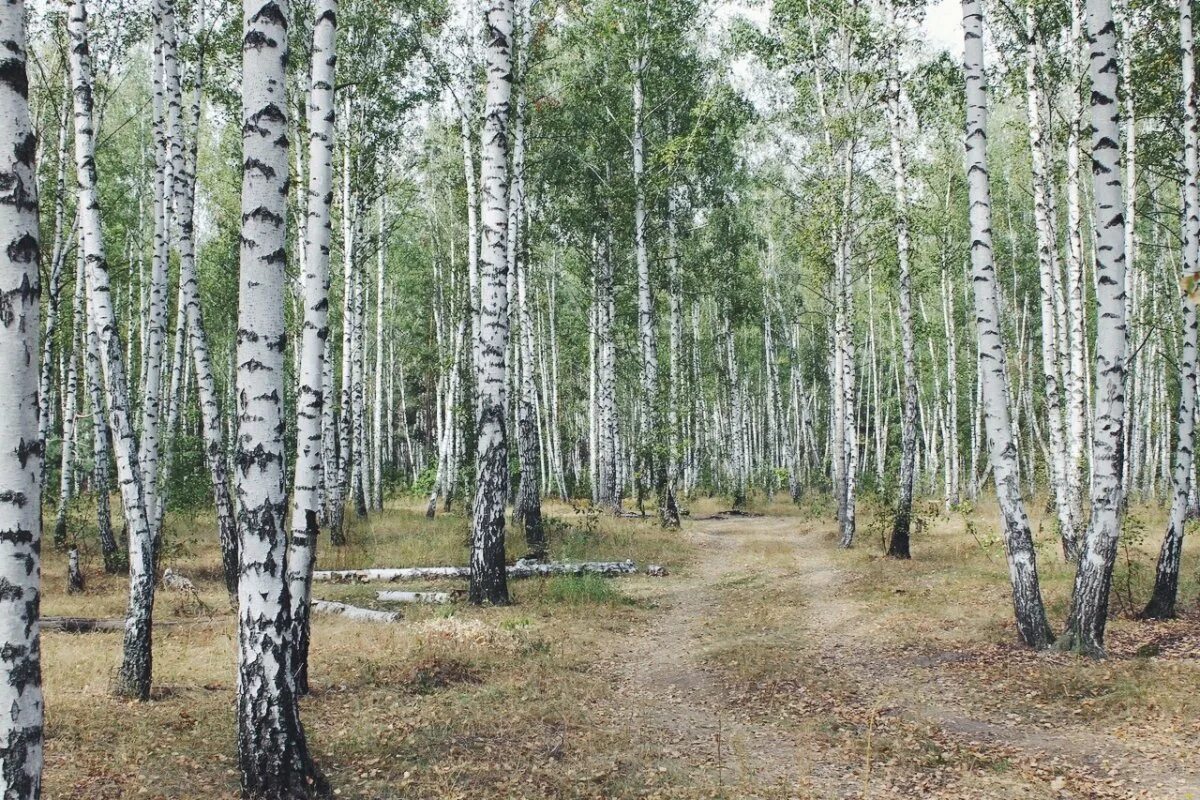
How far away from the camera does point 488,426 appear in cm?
1096

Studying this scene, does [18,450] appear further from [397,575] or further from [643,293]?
[643,293]

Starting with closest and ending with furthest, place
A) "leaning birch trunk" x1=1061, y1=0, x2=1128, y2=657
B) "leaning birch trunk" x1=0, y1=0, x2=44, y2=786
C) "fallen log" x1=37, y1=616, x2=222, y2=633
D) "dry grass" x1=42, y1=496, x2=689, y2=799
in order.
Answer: "leaning birch trunk" x1=0, y1=0, x2=44, y2=786
"dry grass" x1=42, y1=496, x2=689, y2=799
"leaning birch trunk" x1=1061, y1=0, x2=1128, y2=657
"fallen log" x1=37, y1=616, x2=222, y2=633

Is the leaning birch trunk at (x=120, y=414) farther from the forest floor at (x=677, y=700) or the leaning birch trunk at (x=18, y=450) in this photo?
the leaning birch trunk at (x=18, y=450)

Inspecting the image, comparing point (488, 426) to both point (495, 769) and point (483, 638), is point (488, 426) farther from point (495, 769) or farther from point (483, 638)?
point (495, 769)

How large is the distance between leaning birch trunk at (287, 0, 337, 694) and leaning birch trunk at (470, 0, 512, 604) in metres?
3.33

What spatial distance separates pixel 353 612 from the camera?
1062 centimetres

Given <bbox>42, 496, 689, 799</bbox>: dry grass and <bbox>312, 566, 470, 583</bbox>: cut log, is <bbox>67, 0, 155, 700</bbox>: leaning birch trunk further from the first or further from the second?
<bbox>312, 566, 470, 583</bbox>: cut log

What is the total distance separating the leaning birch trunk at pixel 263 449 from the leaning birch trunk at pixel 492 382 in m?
5.98

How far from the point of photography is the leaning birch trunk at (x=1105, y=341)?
25.6 ft

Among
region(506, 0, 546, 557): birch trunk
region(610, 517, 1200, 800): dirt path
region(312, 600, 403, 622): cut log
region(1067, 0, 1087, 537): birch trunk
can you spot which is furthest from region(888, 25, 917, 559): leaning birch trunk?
region(312, 600, 403, 622): cut log

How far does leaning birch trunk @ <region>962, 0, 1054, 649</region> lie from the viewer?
27.2 ft

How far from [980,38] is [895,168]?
23.8ft

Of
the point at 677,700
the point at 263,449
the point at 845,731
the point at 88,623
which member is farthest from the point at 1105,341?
the point at 88,623

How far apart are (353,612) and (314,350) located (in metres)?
5.16
